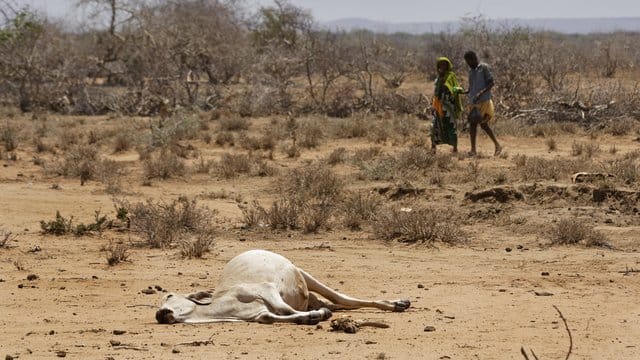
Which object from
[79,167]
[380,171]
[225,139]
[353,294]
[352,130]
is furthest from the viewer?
[352,130]

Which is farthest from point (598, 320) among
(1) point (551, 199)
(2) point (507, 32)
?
(2) point (507, 32)

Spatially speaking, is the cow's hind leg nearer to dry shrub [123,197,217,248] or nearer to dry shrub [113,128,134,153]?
dry shrub [123,197,217,248]

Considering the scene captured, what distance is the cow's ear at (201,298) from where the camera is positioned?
21.7 ft

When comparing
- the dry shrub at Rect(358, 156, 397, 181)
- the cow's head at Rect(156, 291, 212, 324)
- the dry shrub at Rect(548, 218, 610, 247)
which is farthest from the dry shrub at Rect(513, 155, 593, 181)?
the cow's head at Rect(156, 291, 212, 324)

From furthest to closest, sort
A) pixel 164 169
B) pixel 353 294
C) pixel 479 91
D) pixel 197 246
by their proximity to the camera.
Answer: pixel 479 91
pixel 164 169
pixel 197 246
pixel 353 294

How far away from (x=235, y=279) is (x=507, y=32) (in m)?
19.3

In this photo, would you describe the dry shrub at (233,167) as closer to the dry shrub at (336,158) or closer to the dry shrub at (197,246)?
the dry shrub at (336,158)

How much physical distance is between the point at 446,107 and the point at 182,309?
373 inches

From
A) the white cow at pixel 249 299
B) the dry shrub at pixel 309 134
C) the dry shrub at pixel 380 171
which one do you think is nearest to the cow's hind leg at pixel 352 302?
the white cow at pixel 249 299

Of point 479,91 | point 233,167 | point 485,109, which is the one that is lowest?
point 233,167

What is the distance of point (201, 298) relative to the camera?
22.0ft

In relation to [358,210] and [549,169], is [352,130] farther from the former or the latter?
[358,210]

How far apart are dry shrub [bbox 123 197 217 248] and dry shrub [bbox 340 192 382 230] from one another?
1.40 meters

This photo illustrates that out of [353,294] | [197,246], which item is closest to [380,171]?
[197,246]
